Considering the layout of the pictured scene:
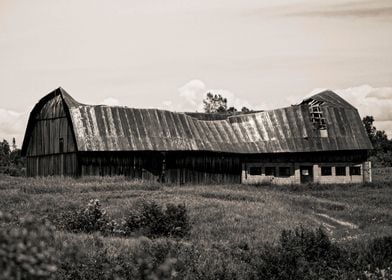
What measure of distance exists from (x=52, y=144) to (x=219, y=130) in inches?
580

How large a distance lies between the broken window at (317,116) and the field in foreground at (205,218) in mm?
8051

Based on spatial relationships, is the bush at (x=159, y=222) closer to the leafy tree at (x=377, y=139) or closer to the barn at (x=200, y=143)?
the barn at (x=200, y=143)

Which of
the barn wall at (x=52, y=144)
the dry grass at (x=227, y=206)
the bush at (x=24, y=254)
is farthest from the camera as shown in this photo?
the barn wall at (x=52, y=144)

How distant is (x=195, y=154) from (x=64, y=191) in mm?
16225

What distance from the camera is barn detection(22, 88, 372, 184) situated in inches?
1700

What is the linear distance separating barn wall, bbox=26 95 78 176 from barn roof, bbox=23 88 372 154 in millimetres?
872

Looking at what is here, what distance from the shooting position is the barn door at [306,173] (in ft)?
168

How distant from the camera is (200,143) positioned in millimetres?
48219

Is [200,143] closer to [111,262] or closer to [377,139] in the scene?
[111,262]

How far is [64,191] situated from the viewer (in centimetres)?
3325

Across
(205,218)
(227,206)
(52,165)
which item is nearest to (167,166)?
(52,165)

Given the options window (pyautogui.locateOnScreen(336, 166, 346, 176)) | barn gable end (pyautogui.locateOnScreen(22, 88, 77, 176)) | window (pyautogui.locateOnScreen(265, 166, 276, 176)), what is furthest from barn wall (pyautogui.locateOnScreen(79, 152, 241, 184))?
window (pyautogui.locateOnScreen(336, 166, 346, 176))

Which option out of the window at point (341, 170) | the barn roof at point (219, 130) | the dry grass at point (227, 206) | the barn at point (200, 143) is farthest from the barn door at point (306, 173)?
the dry grass at point (227, 206)

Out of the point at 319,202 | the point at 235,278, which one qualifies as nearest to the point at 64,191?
the point at 319,202
